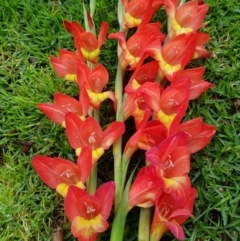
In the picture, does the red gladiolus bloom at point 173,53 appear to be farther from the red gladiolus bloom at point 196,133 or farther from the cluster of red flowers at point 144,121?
the red gladiolus bloom at point 196,133

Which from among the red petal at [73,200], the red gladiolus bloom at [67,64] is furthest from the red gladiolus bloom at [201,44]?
the red petal at [73,200]

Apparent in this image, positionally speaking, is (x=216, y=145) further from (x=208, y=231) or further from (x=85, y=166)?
(x=85, y=166)

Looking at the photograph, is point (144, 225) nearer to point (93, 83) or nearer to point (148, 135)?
point (148, 135)

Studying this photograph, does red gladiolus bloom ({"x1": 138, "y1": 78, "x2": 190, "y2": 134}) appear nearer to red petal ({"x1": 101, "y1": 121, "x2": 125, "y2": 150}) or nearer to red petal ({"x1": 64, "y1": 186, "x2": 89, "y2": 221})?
red petal ({"x1": 101, "y1": 121, "x2": 125, "y2": 150})

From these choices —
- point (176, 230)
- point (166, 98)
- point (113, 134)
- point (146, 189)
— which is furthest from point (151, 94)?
point (176, 230)

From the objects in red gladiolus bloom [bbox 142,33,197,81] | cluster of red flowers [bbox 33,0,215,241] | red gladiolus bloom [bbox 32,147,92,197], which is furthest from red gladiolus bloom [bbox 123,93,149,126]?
red gladiolus bloom [bbox 32,147,92,197]

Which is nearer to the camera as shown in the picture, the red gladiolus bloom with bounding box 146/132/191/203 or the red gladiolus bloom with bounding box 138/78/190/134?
the red gladiolus bloom with bounding box 146/132/191/203
